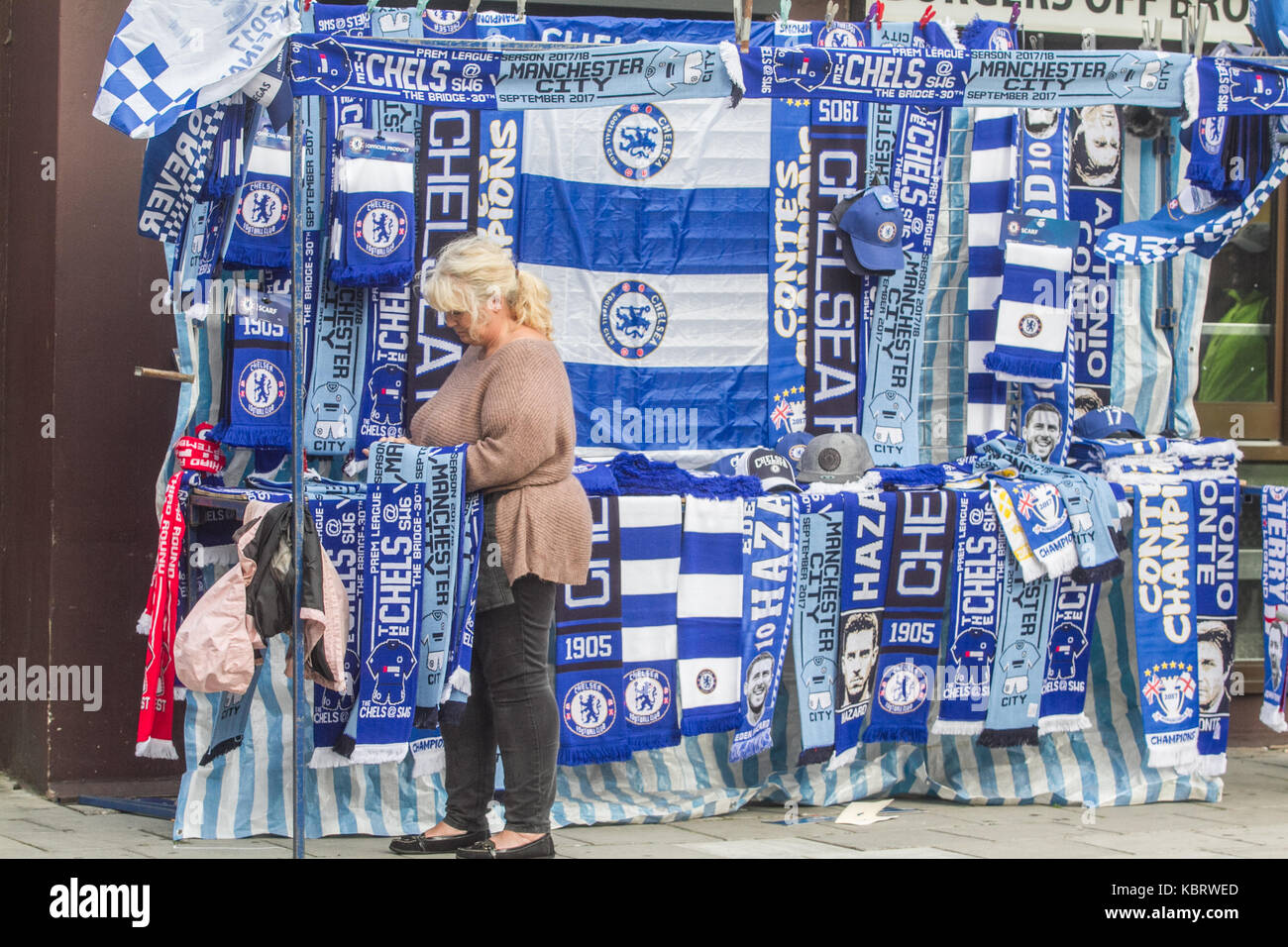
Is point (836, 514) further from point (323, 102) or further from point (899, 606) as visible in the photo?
point (323, 102)

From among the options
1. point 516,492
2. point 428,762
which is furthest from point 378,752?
point 516,492

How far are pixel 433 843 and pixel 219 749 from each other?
75cm

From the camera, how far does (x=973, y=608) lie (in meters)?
5.78

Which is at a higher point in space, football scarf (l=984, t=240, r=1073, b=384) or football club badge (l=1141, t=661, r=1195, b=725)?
football scarf (l=984, t=240, r=1073, b=384)

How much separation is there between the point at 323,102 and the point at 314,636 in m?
1.89

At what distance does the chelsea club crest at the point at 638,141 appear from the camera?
5879 millimetres

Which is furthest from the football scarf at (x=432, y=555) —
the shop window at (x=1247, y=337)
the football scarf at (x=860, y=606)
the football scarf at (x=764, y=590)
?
the shop window at (x=1247, y=337)

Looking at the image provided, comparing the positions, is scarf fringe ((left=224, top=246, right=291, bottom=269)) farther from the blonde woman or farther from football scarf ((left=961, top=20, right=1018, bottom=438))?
football scarf ((left=961, top=20, right=1018, bottom=438))

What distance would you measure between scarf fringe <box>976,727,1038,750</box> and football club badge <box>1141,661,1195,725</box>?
0.45 metres

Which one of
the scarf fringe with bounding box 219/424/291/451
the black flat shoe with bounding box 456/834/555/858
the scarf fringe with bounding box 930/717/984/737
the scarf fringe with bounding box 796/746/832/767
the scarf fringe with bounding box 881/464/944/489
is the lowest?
the black flat shoe with bounding box 456/834/555/858

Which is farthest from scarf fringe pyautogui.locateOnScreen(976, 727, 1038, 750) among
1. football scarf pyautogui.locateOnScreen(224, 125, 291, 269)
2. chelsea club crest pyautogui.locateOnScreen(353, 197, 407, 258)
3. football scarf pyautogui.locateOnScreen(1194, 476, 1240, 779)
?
football scarf pyautogui.locateOnScreen(224, 125, 291, 269)

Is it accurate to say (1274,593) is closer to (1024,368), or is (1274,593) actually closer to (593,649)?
(1024,368)

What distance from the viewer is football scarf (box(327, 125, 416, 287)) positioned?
5.41 metres

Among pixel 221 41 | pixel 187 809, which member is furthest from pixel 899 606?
pixel 221 41
